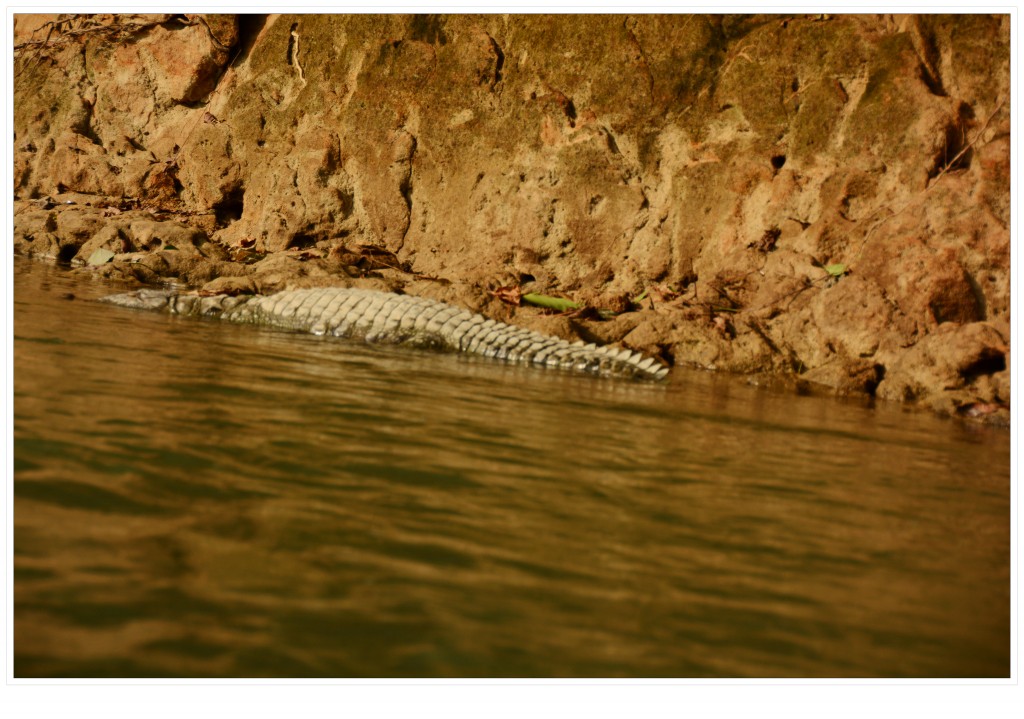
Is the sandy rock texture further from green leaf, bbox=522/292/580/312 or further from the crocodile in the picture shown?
the crocodile

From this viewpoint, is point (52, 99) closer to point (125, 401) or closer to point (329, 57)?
point (329, 57)

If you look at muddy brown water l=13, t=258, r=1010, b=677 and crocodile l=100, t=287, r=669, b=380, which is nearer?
muddy brown water l=13, t=258, r=1010, b=677

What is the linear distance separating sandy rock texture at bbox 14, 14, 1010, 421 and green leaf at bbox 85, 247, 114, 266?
190mm

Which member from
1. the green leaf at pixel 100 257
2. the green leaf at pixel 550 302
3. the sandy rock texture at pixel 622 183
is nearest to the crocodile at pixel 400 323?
the sandy rock texture at pixel 622 183

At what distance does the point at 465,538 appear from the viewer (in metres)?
2.25

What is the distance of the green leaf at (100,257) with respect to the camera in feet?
30.6

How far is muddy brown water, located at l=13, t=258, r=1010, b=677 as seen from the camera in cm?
169

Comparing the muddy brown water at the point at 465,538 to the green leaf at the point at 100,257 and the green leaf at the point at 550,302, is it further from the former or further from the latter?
the green leaf at the point at 100,257

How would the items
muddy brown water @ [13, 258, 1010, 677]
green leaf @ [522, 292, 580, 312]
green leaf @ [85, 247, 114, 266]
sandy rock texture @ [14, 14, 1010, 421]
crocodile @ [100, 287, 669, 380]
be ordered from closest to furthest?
muddy brown water @ [13, 258, 1010, 677], crocodile @ [100, 287, 669, 380], sandy rock texture @ [14, 14, 1010, 421], green leaf @ [522, 292, 580, 312], green leaf @ [85, 247, 114, 266]

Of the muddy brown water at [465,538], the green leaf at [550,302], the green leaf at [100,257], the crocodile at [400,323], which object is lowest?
the muddy brown water at [465,538]

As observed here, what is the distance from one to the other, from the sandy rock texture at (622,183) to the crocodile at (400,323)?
95 cm

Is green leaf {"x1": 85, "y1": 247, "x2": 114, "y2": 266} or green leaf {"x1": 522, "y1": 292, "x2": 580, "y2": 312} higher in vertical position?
green leaf {"x1": 85, "y1": 247, "x2": 114, "y2": 266}

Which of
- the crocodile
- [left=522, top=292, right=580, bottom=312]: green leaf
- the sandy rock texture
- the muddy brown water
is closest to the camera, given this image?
the muddy brown water

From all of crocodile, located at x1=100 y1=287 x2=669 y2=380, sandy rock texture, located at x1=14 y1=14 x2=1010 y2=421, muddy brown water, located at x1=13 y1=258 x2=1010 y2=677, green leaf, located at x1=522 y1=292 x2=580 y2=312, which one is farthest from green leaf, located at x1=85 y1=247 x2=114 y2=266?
muddy brown water, located at x1=13 y1=258 x2=1010 y2=677
